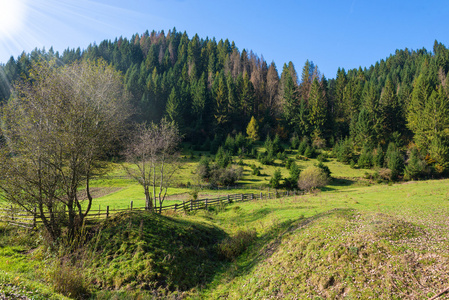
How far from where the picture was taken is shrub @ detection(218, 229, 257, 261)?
38.5ft

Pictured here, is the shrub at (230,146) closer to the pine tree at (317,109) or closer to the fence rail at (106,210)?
the pine tree at (317,109)

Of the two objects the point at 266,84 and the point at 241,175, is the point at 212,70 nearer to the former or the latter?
the point at 266,84

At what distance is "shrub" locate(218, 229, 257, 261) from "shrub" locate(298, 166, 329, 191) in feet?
113

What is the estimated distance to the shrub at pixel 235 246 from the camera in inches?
462

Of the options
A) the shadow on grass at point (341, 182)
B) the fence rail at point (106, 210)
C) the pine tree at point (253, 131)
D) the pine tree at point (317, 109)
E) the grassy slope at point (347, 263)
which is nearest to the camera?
the grassy slope at point (347, 263)

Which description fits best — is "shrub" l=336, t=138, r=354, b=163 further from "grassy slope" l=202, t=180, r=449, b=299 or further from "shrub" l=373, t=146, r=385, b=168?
"grassy slope" l=202, t=180, r=449, b=299

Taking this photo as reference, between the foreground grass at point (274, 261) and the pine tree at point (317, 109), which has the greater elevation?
the pine tree at point (317, 109)

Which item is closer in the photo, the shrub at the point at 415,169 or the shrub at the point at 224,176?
the shrub at the point at 224,176

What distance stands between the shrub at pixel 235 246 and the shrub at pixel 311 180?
3436 cm

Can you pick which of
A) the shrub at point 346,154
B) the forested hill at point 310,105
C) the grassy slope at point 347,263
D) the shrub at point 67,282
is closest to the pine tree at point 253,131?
the forested hill at point 310,105

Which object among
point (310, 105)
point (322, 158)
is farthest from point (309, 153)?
point (310, 105)

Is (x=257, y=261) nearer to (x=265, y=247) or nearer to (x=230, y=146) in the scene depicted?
(x=265, y=247)

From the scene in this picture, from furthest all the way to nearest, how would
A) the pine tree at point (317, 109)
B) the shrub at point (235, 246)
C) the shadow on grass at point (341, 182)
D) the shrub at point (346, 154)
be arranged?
the pine tree at point (317, 109) → the shrub at point (346, 154) → the shadow on grass at point (341, 182) → the shrub at point (235, 246)

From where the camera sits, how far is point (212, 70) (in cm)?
11900
